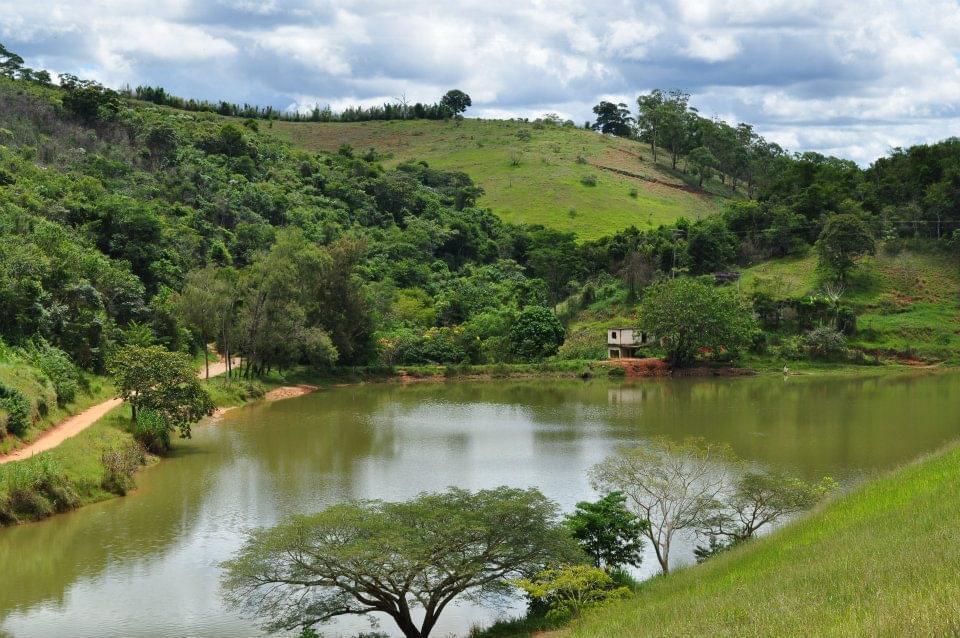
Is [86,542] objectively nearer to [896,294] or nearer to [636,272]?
[636,272]

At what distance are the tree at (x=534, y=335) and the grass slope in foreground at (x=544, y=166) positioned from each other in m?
35.0

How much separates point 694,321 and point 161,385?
145ft

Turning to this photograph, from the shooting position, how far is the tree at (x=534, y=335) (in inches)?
3044

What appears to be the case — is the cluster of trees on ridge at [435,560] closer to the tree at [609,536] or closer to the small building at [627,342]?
the tree at [609,536]

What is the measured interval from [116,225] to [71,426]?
1334 inches

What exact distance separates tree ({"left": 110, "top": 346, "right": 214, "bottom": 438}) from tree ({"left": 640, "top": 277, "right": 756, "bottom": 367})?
41831 mm

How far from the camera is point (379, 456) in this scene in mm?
43406

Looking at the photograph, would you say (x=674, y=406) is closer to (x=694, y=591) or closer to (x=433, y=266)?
(x=694, y=591)

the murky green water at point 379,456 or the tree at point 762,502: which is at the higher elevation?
the tree at point 762,502

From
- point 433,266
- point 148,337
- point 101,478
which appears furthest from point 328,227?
point 101,478

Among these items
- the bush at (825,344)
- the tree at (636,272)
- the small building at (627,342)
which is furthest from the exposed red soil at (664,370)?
the tree at (636,272)

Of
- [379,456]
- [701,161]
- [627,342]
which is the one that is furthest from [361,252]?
[701,161]

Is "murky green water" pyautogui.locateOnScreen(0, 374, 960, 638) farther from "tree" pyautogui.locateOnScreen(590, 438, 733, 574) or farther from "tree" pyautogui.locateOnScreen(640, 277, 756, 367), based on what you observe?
"tree" pyautogui.locateOnScreen(640, 277, 756, 367)

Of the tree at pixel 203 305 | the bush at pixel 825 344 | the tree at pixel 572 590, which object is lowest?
the tree at pixel 572 590
